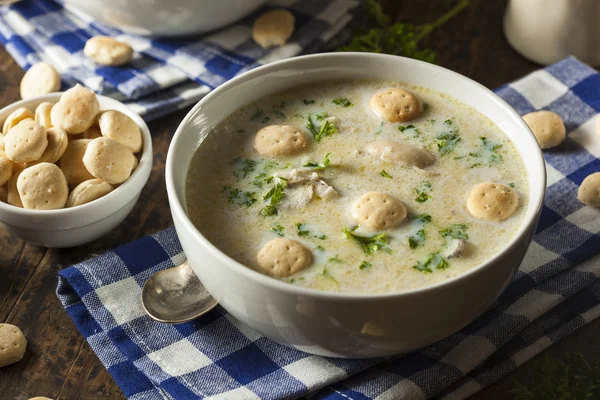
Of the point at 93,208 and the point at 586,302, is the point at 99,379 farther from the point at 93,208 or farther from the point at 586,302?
the point at 586,302

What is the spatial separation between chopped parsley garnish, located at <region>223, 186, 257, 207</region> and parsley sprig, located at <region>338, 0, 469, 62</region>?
3.35 feet

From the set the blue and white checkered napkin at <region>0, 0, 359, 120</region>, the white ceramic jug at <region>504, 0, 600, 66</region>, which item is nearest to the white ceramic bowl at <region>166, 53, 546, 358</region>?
the blue and white checkered napkin at <region>0, 0, 359, 120</region>

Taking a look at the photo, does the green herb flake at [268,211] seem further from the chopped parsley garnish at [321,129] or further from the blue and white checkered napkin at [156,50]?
the blue and white checkered napkin at [156,50]

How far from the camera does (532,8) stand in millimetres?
2574

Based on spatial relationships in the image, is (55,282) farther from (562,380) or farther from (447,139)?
(562,380)

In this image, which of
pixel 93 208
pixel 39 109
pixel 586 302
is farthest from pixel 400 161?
pixel 39 109

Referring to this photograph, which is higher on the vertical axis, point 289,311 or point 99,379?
point 289,311

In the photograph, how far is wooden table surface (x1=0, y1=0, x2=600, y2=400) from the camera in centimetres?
172

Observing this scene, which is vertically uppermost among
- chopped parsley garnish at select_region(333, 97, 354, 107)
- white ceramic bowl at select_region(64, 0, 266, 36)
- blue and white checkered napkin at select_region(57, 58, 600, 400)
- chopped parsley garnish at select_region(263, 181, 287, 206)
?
chopped parsley garnish at select_region(263, 181, 287, 206)

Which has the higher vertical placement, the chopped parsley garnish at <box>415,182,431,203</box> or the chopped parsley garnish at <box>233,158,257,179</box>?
the chopped parsley garnish at <box>415,182,431,203</box>

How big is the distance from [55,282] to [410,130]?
0.92 meters

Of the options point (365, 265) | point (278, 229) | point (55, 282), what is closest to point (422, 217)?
point (365, 265)

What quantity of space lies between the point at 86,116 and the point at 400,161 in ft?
2.72

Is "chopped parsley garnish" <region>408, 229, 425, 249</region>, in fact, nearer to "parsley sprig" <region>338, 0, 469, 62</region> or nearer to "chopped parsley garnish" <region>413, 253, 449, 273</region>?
"chopped parsley garnish" <region>413, 253, 449, 273</region>
